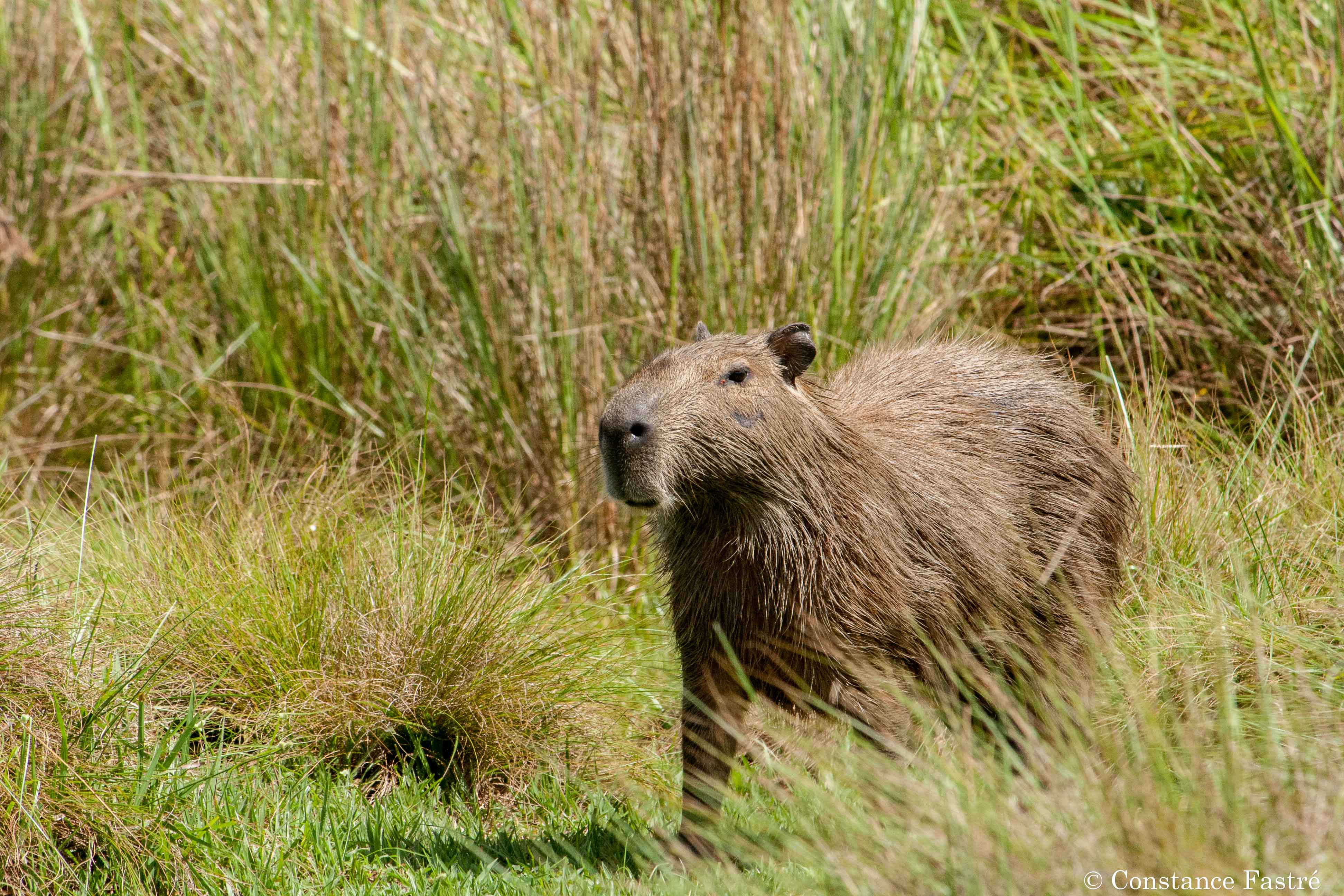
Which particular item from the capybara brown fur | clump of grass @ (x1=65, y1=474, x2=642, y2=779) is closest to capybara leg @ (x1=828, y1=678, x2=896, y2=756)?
the capybara brown fur

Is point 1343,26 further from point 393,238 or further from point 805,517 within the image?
point 393,238

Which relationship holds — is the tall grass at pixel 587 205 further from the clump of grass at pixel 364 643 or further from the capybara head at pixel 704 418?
the capybara head at pixel 704 418

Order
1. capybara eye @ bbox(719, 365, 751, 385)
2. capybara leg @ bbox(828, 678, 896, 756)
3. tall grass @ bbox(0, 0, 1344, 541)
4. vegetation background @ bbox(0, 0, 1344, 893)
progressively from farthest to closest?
tall grass @ bbox(0, 0, 1344, 541) < capybara eye @ bbox(719, 365, 751, 385) < capybara leg @ bbox(828, 678, 896, 756) < vegetation background @ bbox(0, 0, 1344, 893)

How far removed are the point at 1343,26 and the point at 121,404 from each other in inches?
214

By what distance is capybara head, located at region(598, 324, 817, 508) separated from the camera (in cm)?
339

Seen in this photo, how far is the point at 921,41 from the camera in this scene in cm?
611

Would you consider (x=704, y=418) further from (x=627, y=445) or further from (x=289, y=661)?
(x=289, y=661)

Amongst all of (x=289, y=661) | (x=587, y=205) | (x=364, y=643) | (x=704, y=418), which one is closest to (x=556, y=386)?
(x=587, y=205)

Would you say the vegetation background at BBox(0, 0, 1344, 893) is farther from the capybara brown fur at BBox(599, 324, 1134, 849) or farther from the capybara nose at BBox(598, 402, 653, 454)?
the capybara nose at BBox(598, 402, 653, 454)

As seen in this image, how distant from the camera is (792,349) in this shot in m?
3.71

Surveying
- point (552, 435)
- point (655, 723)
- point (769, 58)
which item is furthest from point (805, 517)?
point (769, 58)

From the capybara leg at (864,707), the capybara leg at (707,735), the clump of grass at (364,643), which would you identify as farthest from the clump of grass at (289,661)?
the capybara leg at (864,707)

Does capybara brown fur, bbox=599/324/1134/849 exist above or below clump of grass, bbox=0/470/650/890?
above

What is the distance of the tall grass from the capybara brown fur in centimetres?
158
